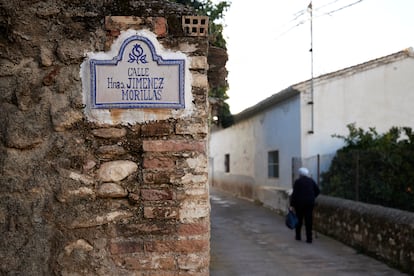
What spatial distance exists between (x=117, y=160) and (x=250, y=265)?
542 cm

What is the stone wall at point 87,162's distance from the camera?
3422 millimetres

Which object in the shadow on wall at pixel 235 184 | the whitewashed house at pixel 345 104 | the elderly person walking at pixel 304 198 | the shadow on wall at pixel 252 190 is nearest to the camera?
the elderly person walking at pixel 304 198

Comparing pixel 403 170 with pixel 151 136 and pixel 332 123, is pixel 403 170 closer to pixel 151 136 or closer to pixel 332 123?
pixel 332 123

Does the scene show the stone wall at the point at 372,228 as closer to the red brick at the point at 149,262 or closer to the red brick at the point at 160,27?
the red brick at the point at 149,262

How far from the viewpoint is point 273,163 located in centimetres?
1848

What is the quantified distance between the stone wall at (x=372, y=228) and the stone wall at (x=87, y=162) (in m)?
5.04

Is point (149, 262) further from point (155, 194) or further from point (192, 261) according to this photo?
point (155, 194)

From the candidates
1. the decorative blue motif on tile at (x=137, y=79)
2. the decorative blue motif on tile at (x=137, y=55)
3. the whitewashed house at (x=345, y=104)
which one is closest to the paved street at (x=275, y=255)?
the whitewashed house at (x=345, y=104)

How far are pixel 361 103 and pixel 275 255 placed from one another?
745cm

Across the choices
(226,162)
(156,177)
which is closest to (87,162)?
(156,177)

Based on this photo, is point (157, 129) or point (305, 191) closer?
point (157, 129)

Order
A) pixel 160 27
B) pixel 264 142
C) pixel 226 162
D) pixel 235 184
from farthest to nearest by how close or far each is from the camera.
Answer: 1. pixel 226 162
2. pixel 235 184
3. pixel 264 142
4. pixel 160 27

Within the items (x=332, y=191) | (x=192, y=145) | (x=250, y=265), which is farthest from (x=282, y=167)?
(x=192, y=145)

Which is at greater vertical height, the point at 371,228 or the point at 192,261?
the point at 192,261
